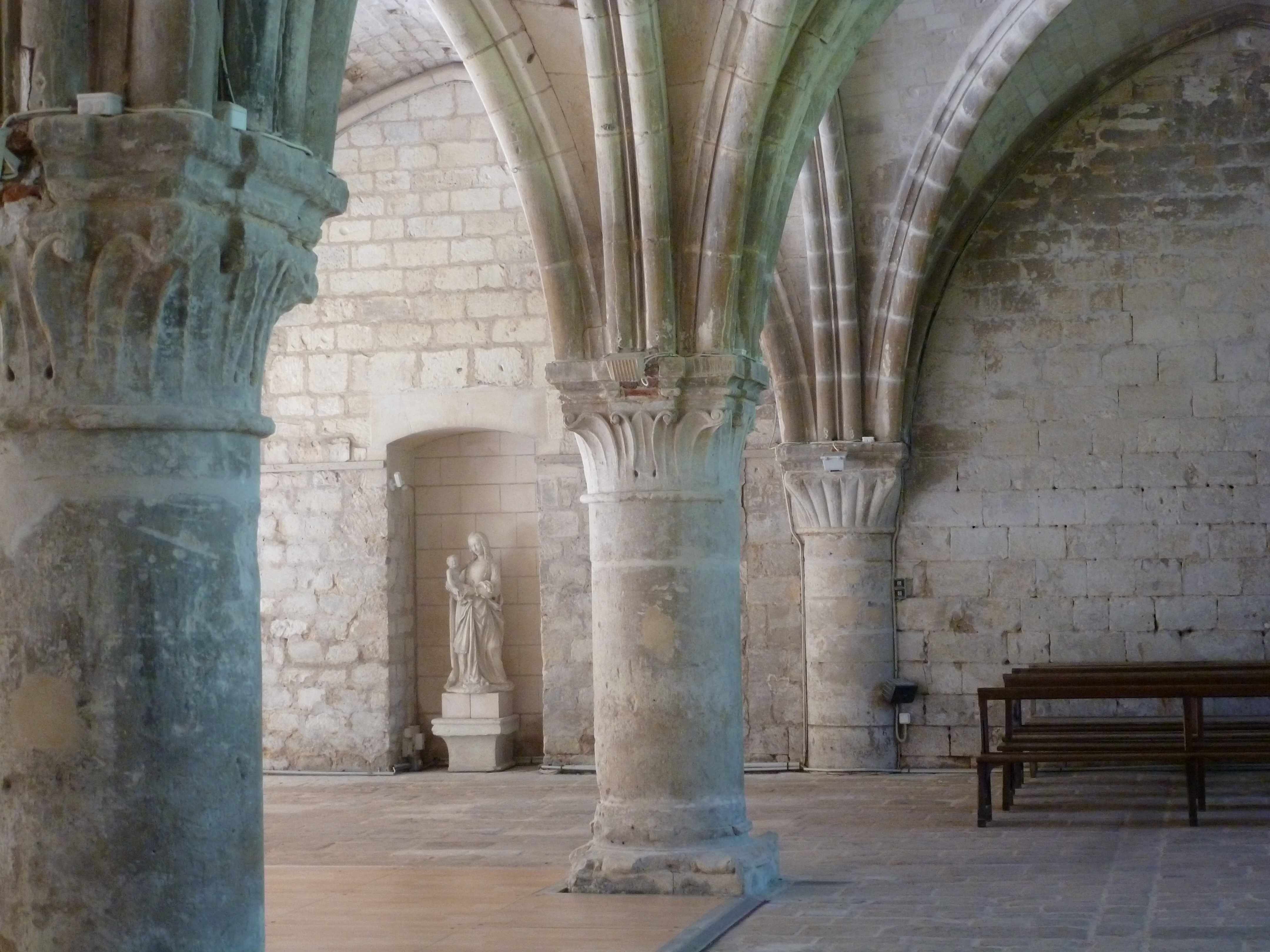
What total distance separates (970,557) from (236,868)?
7.51 metres

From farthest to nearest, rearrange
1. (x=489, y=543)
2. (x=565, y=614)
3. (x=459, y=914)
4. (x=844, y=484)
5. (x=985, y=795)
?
(x=489, y=543), (x=565, y=614), (x=844, y=484), (x=985, y=795), (x=459, y=914)

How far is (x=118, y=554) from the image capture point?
301cm

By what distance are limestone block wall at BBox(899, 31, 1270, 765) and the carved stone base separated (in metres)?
2.58

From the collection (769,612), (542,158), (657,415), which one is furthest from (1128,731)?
(542,158)

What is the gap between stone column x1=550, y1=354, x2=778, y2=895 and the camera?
5832 millimetres

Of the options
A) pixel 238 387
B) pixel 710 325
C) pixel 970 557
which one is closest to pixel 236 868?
pixel 238 387

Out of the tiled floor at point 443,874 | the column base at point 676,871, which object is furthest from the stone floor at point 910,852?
the column base at point 676,871

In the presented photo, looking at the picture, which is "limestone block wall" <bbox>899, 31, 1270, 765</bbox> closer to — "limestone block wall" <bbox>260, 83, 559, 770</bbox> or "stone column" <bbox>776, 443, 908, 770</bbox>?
"stone column" <bbox>776, 443, 908, 770</bbox>

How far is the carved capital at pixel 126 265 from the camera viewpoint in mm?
3008

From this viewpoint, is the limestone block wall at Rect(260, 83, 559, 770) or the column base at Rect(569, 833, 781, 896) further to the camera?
the limestone block wall at Rect(260, 83, 559, 770)

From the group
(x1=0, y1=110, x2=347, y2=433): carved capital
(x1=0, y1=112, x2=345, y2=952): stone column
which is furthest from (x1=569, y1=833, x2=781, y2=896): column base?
(x1=0, y1=110, x2=347, y2=433): carved capital

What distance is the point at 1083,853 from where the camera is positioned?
654 cm

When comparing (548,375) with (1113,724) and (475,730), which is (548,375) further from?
(475,730)

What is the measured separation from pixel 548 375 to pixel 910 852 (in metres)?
2.49
